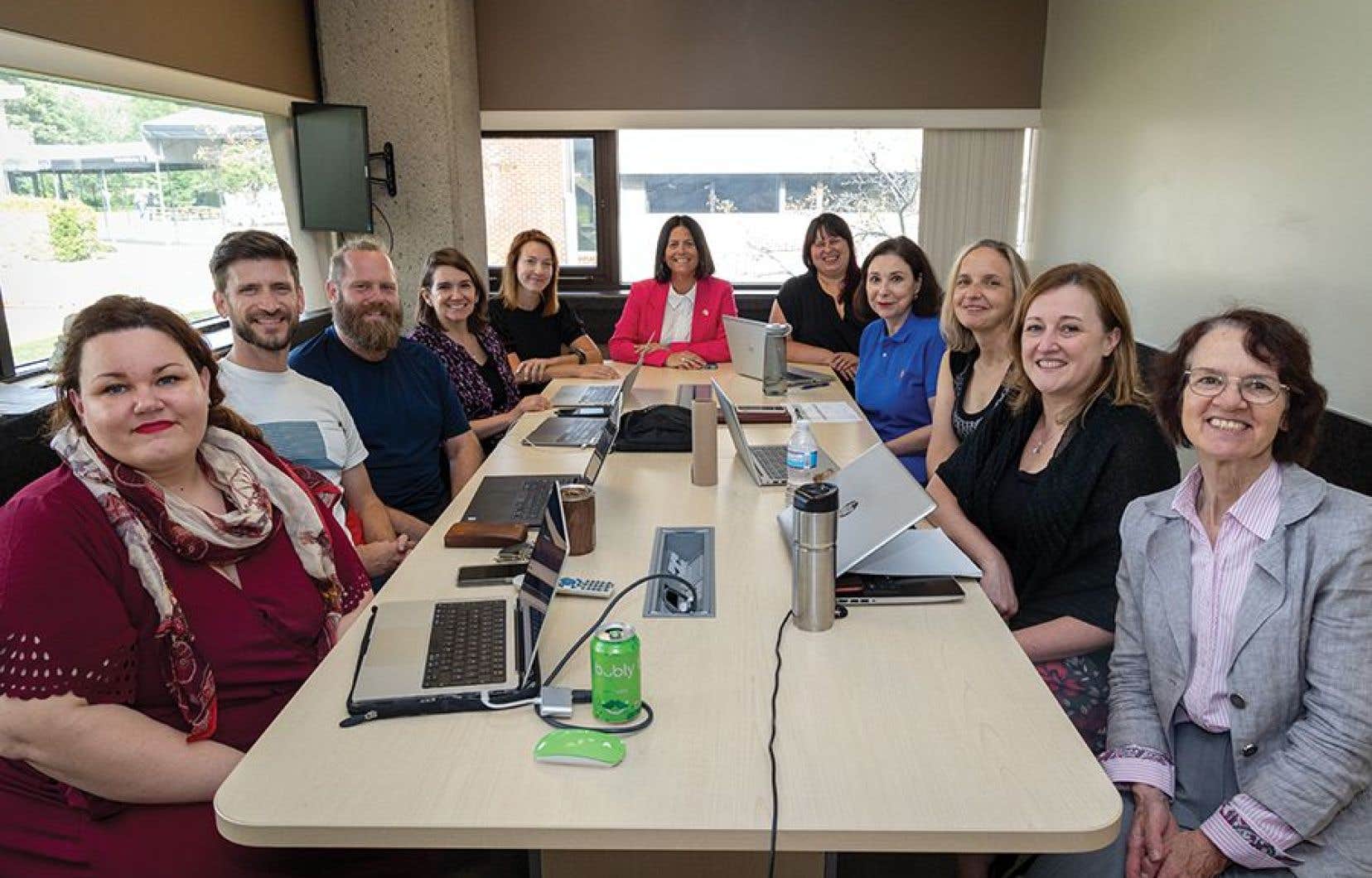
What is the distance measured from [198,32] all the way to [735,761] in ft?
12.7

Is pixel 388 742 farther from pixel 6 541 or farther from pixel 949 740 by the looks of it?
pixel 949 740

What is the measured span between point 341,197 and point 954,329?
3.30m

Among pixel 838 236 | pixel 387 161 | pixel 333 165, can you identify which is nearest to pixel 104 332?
pixel 838 236

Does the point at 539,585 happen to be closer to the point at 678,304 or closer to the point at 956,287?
the point at 956,287

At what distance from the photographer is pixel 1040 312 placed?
6.61ft

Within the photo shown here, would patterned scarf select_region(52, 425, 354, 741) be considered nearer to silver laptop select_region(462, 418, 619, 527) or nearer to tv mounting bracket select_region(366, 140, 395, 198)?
silver laptop select_region(462, 418, 619, 527)

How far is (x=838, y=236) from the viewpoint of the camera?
4180 millimetres

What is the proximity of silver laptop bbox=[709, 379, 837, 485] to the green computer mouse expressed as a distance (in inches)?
44.7

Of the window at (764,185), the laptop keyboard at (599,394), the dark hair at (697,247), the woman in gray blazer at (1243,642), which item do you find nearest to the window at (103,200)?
the laptop keyboard at (599,394)

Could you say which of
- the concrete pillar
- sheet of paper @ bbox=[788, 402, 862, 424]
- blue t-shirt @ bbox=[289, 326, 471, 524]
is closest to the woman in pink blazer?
sheet of paper @ bbox=[788, 402, 862, 424]

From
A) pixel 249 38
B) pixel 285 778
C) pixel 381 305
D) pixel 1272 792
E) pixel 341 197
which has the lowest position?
pixel 1272 792

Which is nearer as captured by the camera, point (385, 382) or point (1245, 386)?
point (1245, 386)

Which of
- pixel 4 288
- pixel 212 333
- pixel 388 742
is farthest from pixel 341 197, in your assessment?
pixel 388 742

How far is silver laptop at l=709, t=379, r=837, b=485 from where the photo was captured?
7.48 ft
